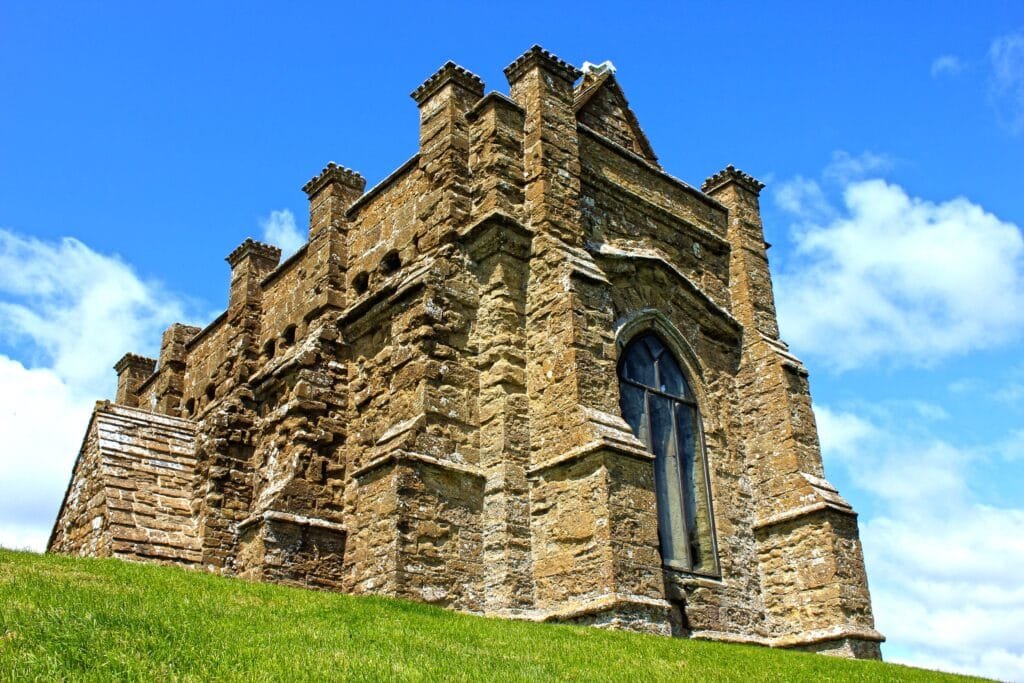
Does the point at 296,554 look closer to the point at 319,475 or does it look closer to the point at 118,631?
the point at 319,475

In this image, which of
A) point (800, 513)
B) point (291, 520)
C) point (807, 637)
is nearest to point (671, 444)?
point (800, 513)

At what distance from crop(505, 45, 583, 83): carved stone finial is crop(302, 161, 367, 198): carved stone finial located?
3.79 metres

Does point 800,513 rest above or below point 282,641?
above

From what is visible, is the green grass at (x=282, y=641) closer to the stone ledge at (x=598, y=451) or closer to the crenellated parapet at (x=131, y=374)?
the stone ledge at (x=598, y=451)

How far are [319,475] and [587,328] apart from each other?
176 inches

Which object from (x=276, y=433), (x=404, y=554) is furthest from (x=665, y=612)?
(x=276, y=433)

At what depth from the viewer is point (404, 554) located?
11.5 meters

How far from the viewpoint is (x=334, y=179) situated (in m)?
17.6

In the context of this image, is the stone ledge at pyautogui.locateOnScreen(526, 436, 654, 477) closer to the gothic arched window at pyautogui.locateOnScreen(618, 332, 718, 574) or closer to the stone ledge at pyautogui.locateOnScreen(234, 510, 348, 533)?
the gothic arched window at pyautogui.locateOnScreen(618, 332, 718, 574)

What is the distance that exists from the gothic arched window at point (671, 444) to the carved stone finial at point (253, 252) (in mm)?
8886

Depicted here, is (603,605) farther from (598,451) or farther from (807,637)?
(807,637)

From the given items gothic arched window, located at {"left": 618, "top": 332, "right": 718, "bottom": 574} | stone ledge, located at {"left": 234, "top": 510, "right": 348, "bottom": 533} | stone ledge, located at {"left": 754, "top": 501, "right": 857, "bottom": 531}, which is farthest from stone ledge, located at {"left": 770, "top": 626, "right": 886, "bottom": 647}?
stone ledge, located at {"left": 234, "top": 510, "right": 348, "bottom": 533}

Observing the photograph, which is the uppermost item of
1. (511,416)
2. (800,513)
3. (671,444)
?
(671,444)

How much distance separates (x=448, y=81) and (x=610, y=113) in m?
3.75
